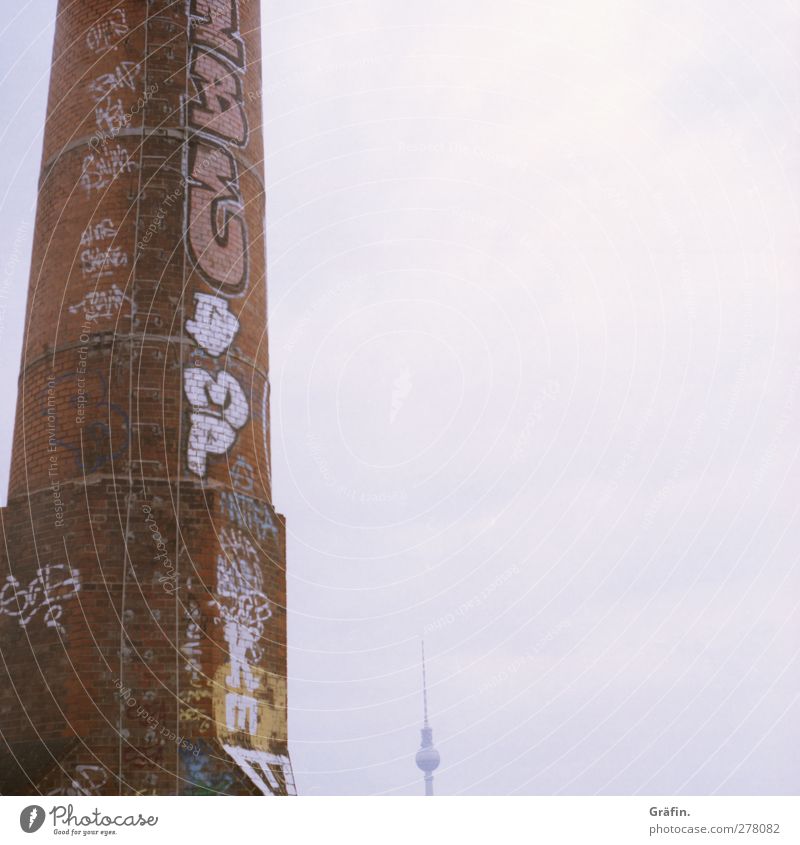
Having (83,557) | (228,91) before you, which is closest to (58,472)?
(83,557)

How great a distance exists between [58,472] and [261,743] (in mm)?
4804

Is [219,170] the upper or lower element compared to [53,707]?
upper

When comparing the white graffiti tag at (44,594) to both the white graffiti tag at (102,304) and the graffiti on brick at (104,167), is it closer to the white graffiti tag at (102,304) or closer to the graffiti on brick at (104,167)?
the white graffiti tag at (102,304)

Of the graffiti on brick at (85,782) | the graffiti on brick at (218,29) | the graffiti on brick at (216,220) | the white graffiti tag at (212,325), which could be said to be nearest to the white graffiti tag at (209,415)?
the white graffiti tag at (212,325)

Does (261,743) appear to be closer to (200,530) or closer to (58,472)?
(200,530)

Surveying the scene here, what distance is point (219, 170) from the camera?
18.5m

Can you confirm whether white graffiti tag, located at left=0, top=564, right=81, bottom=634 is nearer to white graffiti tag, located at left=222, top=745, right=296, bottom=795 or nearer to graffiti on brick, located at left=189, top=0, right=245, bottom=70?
white graffiti tag, located at left=222, top=745, right=296, bottom=795

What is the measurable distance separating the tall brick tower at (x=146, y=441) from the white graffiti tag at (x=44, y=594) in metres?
0.03
